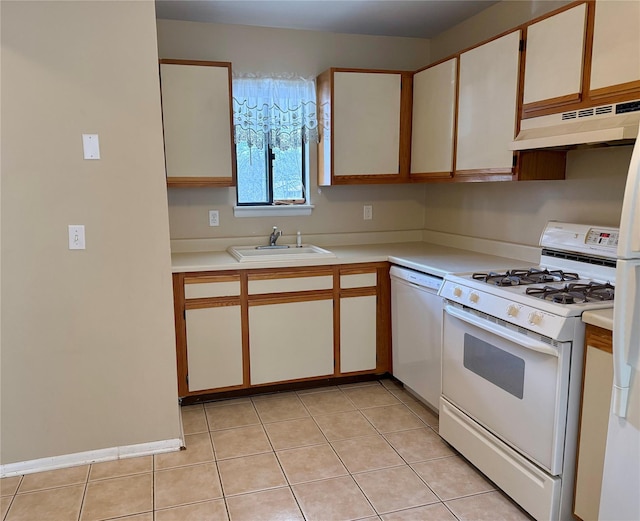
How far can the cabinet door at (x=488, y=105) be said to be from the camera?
2.56m

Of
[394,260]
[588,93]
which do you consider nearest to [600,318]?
[588,93]

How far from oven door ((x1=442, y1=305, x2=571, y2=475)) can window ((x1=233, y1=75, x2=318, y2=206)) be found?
167 cm

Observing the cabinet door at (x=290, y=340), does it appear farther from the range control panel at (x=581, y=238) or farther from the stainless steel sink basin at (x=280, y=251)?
the range control panel at (x=581, y=238)

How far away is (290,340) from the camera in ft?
10.4

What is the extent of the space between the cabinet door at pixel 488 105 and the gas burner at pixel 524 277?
55cm

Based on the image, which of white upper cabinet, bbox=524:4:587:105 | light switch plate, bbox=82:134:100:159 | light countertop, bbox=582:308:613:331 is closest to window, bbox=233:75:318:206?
light switch plate, bbox=82:134:100:159

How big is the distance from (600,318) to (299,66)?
2678mm

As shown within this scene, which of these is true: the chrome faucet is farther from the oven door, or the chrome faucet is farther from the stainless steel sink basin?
the oven door

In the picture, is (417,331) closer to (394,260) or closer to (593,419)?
(394,260)

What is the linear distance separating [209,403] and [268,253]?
1.06 meters

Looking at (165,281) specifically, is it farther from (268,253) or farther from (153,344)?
(268,253)

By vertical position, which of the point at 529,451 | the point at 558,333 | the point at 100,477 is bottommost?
the point at 100,477

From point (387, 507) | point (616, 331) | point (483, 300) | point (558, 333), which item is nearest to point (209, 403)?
point (387, 507)

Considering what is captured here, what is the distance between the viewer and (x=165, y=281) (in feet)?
8.16
